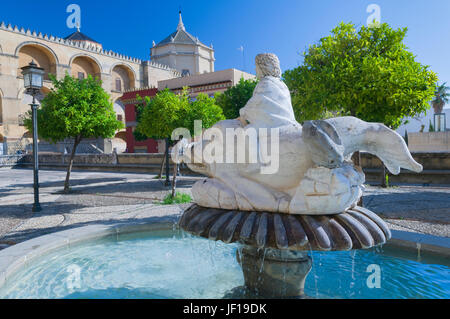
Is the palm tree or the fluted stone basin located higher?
the palm tree

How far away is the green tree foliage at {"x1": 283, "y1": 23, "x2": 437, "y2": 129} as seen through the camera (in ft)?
20.7

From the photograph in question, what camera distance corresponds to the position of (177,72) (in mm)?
46281

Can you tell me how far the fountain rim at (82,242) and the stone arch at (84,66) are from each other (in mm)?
39793

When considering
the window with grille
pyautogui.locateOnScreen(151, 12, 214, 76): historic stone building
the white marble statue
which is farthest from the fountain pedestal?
pyautogui.locateOnScreen(151, 12, 214, 76): historic stone building

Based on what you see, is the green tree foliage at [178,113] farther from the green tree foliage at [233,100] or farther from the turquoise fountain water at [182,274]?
the turquoise fountain water at [182,274]

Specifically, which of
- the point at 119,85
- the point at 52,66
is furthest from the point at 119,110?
the point at 52,66

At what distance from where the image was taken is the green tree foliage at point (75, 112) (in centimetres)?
941

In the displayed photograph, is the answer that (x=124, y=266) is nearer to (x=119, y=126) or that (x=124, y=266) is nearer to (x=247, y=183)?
(x=247, y=183)

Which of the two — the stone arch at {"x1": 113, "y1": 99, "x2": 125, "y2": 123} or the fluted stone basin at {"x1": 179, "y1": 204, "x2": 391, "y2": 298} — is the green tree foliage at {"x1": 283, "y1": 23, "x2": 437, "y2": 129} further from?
the stone arch at {"x1": 113, "y1": 99, "x2": 125, "y2": 123}

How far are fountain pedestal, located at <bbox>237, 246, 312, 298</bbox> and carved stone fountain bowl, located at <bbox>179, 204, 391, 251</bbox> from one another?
50 cm

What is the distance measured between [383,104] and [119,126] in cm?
819

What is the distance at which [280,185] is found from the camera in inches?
96.7
